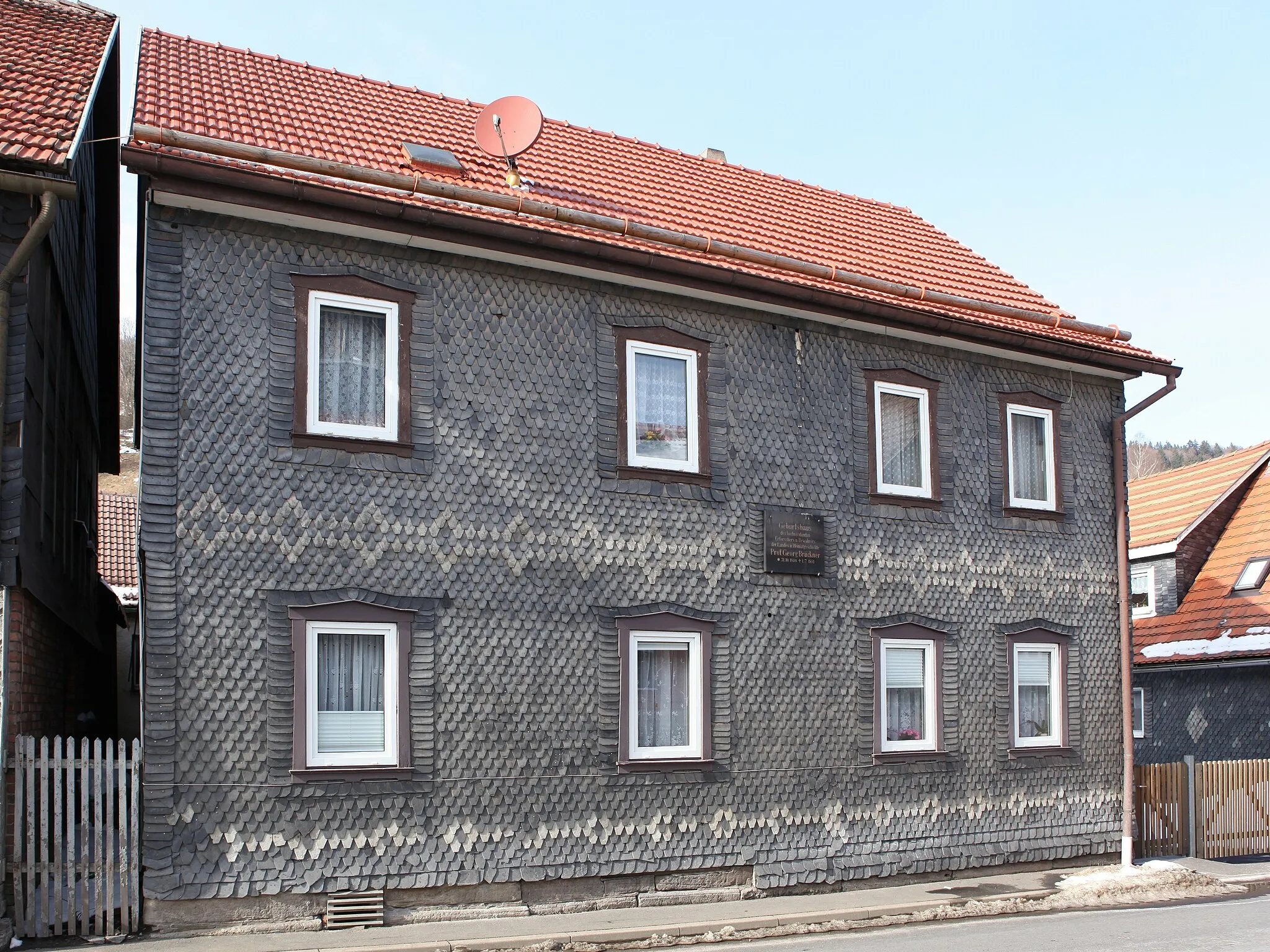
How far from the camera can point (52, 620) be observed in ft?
45.7

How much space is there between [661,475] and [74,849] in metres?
6.62

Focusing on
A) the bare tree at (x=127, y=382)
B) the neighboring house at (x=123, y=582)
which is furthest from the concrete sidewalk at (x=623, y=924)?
the bare tree at (x=127, y=382)

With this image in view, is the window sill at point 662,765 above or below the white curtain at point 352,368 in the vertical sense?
below

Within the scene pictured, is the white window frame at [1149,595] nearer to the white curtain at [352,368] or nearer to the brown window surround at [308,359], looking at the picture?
the brown window surround at [308,359]

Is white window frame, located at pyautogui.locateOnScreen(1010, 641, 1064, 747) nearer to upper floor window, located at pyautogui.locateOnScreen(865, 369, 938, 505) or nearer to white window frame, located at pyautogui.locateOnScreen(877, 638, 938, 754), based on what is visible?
white window frame, located at pyautogui.locateOnScreen(877, 638, 938, 754)

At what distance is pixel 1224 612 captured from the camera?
23094mm

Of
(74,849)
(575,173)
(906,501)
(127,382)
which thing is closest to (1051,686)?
(906,501)

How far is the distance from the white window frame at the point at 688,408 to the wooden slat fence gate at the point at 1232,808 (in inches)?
355

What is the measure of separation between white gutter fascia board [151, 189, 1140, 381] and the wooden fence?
5530mm

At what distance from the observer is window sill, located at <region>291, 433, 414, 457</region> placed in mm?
11633

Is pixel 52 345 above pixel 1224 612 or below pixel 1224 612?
above

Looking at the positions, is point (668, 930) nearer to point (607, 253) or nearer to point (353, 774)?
point (353, 774)

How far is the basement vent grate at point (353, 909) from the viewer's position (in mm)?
11148

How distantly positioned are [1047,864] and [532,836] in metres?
7.30
